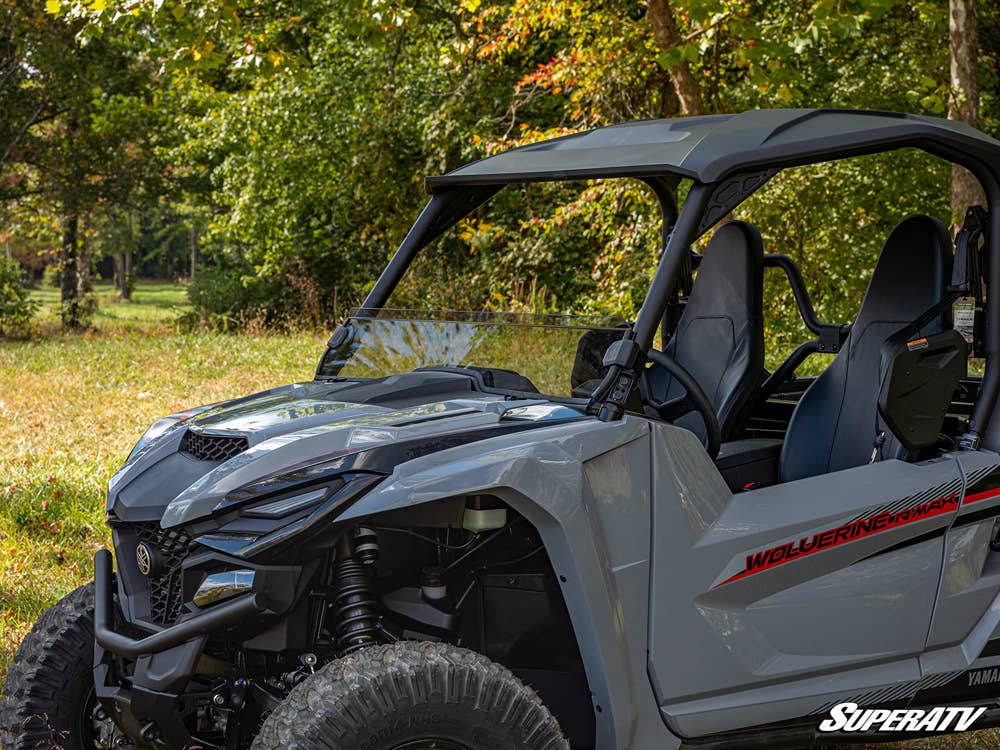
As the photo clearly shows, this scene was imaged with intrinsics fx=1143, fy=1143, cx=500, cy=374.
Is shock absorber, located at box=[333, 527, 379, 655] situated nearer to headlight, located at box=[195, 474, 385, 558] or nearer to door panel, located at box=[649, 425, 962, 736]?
headlight, located at box=[195, 474, 385, 558]

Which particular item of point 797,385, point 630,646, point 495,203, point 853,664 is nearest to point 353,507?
point 630,646

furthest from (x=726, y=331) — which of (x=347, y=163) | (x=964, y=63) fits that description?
(x=347, y=163)

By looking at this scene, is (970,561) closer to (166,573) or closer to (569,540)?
(569,540)

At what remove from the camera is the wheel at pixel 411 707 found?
2.43 meters

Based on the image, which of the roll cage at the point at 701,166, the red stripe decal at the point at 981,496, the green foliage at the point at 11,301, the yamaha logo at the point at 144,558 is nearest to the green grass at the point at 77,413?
the green foliage at the point at 11,301

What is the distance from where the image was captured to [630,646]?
8.89 feet

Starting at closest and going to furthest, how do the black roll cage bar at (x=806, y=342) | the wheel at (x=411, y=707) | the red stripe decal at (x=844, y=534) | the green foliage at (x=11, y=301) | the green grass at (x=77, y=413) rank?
the wheel at (x=411, y=707) < the red stripe decal at (x=844, y=534) < the black roll cage bar at (x=806, y=342) < the green grass at (x=77, y=413) < the green foliage at (x=11, y=301)

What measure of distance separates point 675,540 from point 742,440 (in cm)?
117

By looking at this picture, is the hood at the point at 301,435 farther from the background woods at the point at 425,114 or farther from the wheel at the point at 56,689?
the background woods at the point at 425,114

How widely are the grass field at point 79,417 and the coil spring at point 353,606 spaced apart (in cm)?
212

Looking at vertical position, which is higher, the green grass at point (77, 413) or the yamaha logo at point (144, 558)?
the yamaha logo at point (144, 558)

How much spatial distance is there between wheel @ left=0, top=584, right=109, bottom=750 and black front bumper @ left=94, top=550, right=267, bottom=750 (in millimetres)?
481

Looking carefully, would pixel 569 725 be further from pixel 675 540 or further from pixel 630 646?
pixel 675 540

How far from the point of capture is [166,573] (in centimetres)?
277
